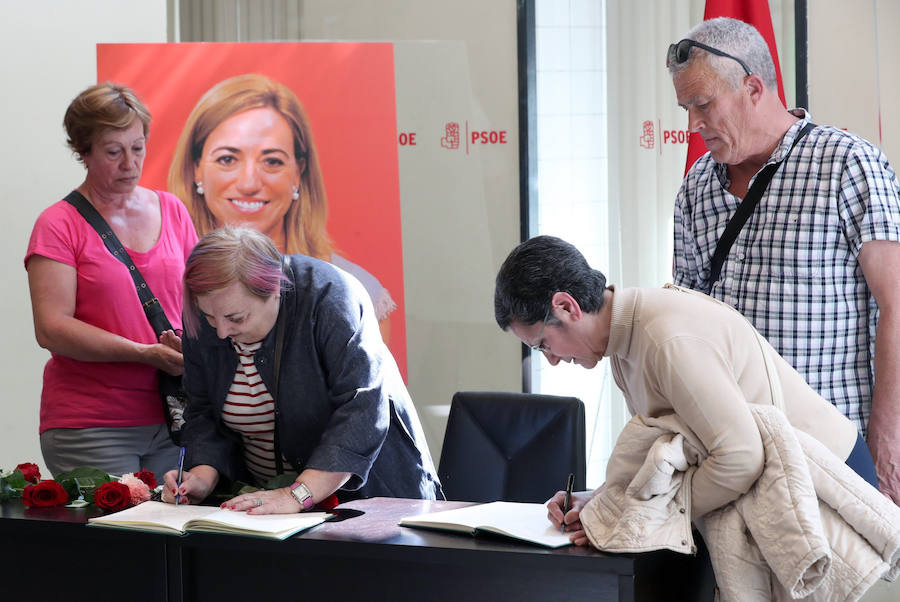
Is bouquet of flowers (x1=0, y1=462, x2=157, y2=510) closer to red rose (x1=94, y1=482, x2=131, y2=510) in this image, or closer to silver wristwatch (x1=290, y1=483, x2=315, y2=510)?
red rose (x1=94, y1=482, x2=131, y2=510)

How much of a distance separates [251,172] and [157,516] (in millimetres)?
1933

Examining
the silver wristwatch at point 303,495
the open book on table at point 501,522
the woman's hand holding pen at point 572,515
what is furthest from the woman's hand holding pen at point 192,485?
the woman's hand holding pen at point 572,515

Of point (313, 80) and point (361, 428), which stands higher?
point (313, 80)

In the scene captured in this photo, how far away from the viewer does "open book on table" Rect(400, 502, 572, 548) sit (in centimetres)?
175

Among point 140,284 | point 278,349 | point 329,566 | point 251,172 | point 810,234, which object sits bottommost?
point 329,566

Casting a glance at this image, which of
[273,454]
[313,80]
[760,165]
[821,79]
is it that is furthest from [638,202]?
[273,454]

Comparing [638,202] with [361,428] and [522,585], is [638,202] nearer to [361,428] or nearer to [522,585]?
[361,428]

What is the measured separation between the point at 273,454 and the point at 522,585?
0.82 m

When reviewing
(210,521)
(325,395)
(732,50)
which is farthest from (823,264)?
(210,521)

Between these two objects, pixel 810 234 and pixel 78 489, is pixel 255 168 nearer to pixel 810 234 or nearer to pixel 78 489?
pixel 78 489

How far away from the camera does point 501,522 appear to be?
72.9 inches

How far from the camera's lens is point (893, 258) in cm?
214

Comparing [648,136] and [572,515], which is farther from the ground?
[648,136]

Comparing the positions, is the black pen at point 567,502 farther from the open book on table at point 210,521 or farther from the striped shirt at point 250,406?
the striped shirt at point 250,406
